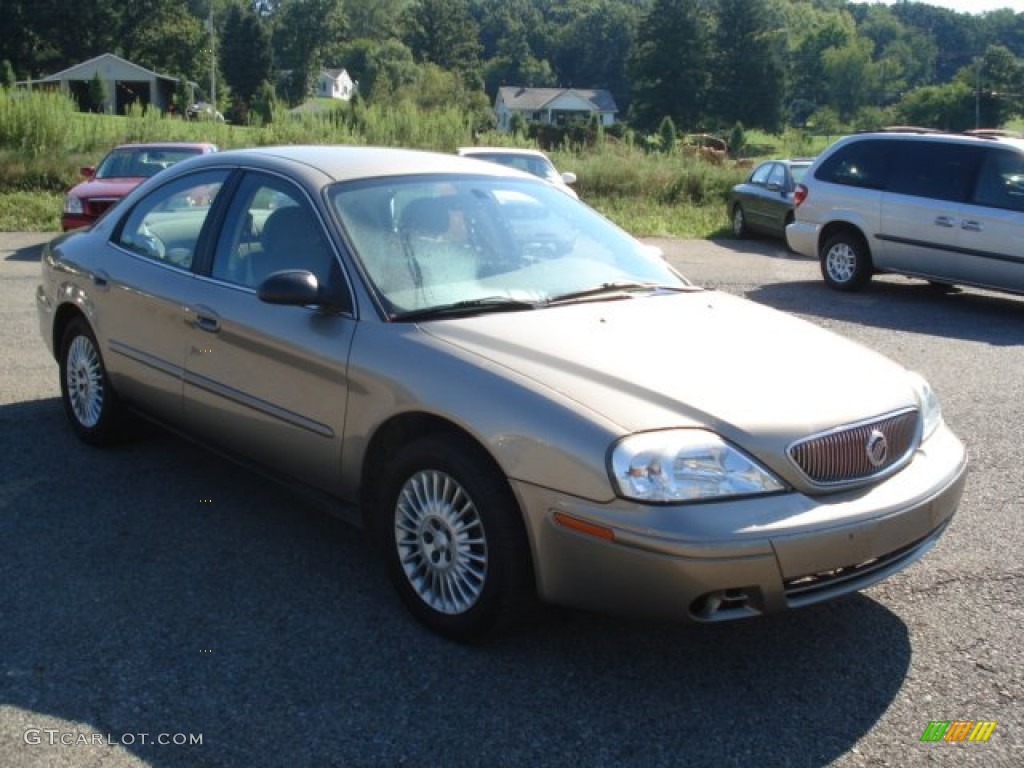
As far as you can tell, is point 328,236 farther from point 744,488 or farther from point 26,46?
point 26,46

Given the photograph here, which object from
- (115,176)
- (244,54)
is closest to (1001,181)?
(115,176)

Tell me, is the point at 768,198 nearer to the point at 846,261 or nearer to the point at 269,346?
the point at 846,261

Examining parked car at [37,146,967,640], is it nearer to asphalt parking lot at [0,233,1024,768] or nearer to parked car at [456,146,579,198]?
asphalt parking lot at [0,233,1024,768]

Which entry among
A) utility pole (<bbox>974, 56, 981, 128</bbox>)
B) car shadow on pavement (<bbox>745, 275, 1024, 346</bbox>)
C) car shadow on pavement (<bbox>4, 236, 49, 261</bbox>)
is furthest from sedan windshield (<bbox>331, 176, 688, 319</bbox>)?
utility pole (<bbox>974, 56, 981, 128</bbox>)

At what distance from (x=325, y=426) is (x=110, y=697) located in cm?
122

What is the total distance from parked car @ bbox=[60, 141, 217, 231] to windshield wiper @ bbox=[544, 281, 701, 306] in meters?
10.9

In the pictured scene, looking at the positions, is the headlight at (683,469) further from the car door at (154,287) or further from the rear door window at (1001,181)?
the rear door window at (1001,181)

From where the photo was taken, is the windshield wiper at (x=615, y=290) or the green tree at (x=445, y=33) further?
the green tree at (x=445, y=33)

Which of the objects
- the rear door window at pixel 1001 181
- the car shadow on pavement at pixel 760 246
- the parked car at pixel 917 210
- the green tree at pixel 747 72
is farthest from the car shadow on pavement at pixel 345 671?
the green tree at pixel 747 72

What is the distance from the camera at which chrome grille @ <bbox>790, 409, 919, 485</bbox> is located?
10.8 feet

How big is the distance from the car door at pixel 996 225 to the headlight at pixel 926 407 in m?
7.69

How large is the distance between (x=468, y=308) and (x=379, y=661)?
1.32 m

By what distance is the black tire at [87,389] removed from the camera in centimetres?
548

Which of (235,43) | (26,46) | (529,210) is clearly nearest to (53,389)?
(529,210)
